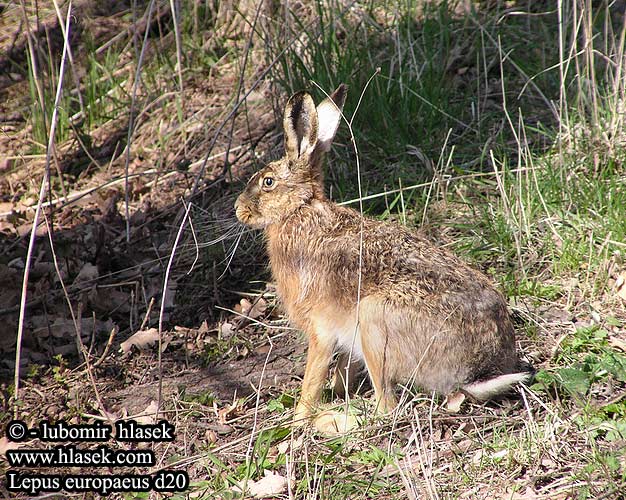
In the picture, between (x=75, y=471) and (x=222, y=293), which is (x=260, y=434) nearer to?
(x=75, y=471)

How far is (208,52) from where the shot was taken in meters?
7.12

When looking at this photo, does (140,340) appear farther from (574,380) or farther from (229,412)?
(574,380)

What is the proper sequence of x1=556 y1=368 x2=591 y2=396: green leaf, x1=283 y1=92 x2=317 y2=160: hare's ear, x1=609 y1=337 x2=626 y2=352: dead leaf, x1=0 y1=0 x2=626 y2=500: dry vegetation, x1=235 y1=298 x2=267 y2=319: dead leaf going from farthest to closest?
x1=235 y1=298 x2=267 y2=319: dead leaf
x1=283 y1=92 x2=317 y2=160: hare's ear
x1=609 y1=337 x2=626 y2=352: dead leaf
x1=556 y1=368 x2=591 y2=396: green leaf
x1=0 y1=0 x2=626 y2=500: dry vegetation

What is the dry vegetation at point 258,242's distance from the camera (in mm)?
3463

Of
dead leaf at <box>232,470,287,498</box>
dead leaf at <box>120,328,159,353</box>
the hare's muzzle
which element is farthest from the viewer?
dead leaf at <box>120,328,159,353</box>

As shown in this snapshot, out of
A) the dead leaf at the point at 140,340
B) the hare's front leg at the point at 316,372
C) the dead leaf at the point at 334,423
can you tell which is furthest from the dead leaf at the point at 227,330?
the dead leaf at the point at 334,423

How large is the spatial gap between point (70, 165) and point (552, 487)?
4691 mm

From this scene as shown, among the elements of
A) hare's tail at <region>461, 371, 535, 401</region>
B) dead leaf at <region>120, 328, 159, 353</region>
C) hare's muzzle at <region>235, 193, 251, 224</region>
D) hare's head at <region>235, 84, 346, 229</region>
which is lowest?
dead leaf at <region>120, 328, 159, 353</region>

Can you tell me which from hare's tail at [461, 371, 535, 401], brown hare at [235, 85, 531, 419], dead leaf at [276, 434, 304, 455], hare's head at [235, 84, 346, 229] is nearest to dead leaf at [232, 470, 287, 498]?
dead leaf at [276, 434, 304, 455]

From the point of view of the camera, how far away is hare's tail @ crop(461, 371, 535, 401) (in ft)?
11.8

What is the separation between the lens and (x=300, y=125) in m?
4.19

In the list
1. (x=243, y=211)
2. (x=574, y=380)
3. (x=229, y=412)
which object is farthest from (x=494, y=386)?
(x=243, y=211)

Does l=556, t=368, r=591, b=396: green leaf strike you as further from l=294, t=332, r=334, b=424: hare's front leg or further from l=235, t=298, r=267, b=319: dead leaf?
l=235, t=298, r=267, b=319: dead leaf

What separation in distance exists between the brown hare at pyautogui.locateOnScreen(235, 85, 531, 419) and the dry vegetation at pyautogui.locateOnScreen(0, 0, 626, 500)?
0.19 meters
